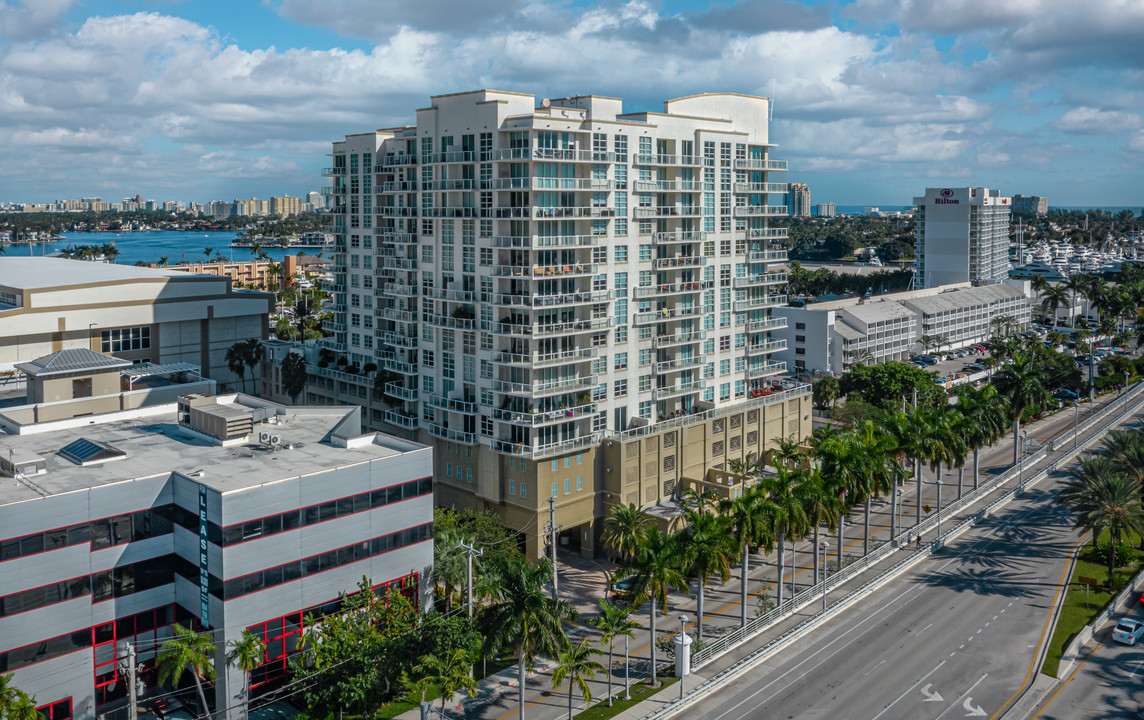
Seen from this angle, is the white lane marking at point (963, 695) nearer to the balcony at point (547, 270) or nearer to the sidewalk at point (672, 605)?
the sidewalk at point (672, 605)

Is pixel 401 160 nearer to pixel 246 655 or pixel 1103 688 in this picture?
pixel 246 655

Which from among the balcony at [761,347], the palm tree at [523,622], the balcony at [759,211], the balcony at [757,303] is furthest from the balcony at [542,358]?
the palm tree at [523,622]

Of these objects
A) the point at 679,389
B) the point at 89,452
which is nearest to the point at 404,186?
the point at 679,389

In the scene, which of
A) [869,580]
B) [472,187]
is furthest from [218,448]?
[869,580]

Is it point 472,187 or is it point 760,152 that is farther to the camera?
point 760,152

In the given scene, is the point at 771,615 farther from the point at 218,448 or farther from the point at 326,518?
the point at 218,448

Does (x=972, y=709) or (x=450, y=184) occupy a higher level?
Result: (x=450, y=184)
